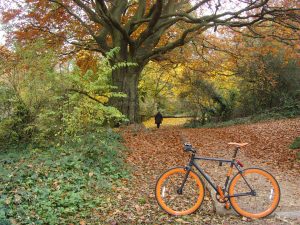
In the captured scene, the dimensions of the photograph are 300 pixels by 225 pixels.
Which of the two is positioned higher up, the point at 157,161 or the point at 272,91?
the point at 272,91

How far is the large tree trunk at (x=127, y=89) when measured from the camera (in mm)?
13391

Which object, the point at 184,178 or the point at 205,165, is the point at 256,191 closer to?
the point at 184,178

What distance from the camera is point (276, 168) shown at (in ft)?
26.4

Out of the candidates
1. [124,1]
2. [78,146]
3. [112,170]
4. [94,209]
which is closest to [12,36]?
[124,1]

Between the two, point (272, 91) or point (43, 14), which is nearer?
point (43, 14)

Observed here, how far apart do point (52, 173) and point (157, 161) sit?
129 inches

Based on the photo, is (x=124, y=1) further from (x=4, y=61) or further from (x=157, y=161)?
(x=157, y=161)

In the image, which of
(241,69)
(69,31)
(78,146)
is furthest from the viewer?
(241,69)

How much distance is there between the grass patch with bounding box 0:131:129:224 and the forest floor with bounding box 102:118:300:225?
0.37 metres

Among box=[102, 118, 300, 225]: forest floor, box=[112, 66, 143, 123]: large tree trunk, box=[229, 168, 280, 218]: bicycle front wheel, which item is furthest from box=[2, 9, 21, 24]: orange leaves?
box=[229, 168, 280, 218]: bicycle front wheel

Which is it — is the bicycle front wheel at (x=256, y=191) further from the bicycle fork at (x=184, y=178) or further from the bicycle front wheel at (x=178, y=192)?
the bicycle fork at (x=184, y=178)

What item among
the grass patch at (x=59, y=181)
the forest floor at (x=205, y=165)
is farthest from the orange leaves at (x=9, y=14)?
the grass patch at (x=59, y=181)

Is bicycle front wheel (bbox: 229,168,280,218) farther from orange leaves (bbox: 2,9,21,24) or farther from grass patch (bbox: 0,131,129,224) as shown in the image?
orange leaves (bbox: 2,9,21,24)

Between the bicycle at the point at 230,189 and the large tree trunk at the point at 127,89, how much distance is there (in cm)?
839
